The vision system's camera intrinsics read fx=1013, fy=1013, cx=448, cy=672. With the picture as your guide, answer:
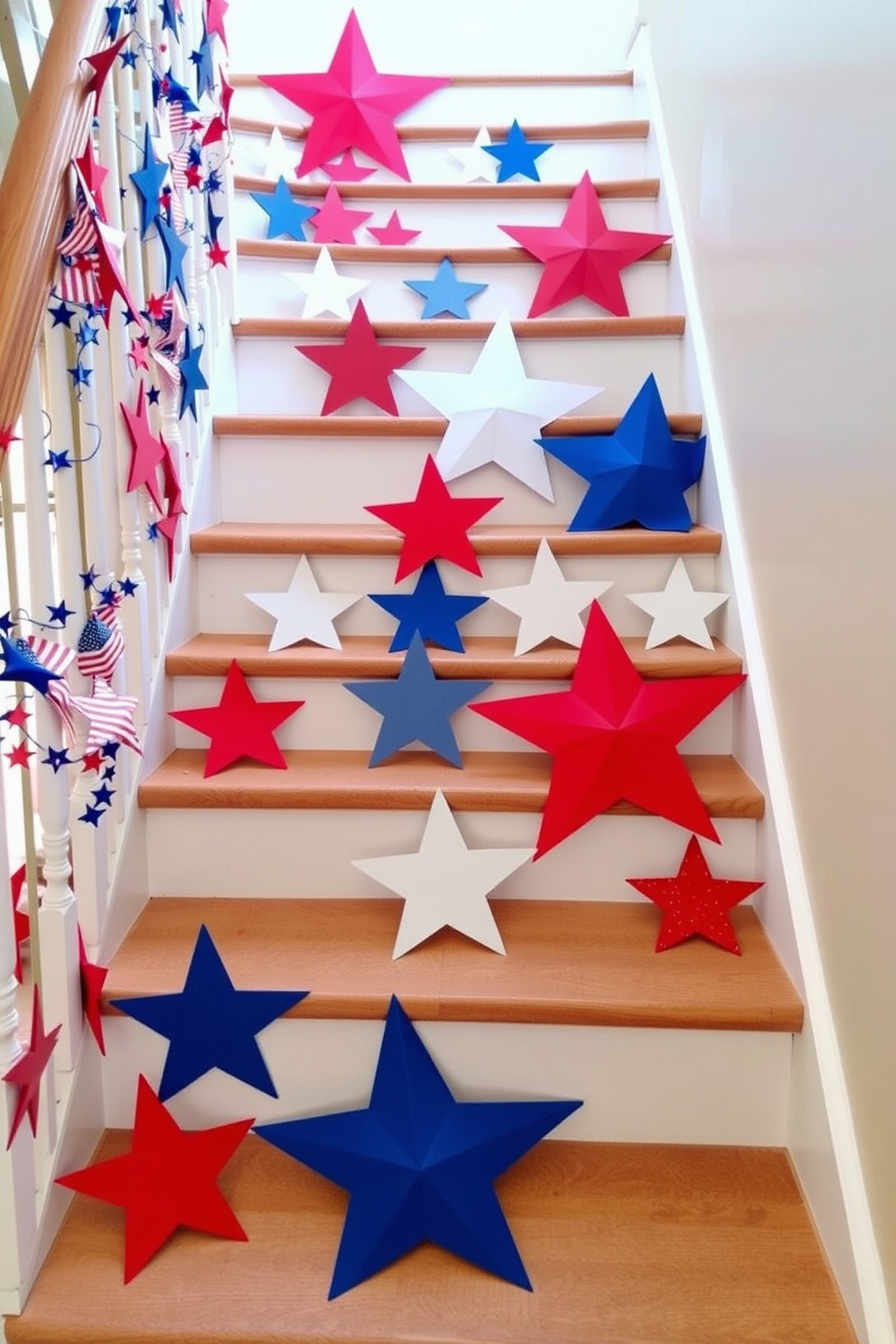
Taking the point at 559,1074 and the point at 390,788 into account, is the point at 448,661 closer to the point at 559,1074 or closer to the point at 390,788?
the point at 390,788

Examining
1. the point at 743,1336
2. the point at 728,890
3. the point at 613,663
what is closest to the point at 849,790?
the point at 728,890

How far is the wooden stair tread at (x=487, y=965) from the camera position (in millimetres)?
1228

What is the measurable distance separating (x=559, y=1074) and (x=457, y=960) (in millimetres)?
188

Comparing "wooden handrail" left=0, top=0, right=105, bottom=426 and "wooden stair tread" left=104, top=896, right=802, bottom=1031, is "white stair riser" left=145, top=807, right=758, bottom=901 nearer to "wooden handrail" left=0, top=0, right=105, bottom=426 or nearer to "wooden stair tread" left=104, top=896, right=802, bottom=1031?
"wooden stair tread" left=104, top=896, right=802, bottom=1031

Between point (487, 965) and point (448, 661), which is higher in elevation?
point (448, 661)

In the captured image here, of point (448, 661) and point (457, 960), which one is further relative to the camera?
point (448, 661)

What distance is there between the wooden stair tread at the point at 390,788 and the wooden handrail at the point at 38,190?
63 cm

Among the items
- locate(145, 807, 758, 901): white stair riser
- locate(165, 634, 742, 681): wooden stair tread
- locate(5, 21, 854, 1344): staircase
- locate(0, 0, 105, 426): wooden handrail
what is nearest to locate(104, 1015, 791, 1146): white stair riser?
locate(5, 21, 854, 1344): staircase

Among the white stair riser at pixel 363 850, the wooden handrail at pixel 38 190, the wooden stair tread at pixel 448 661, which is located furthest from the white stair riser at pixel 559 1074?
the wooden handrail at pixel 38 190

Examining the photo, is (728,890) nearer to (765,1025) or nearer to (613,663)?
(765,1025)

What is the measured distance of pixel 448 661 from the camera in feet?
5.08

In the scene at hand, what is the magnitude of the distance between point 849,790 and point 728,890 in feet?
0.99

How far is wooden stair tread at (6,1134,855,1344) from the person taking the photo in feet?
3.34

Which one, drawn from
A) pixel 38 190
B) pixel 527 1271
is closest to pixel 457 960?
pixel 527 1271
